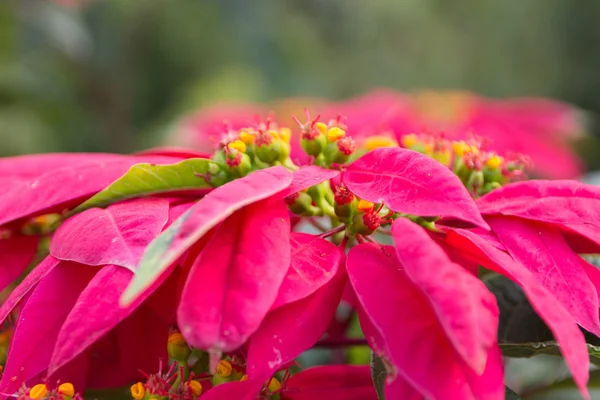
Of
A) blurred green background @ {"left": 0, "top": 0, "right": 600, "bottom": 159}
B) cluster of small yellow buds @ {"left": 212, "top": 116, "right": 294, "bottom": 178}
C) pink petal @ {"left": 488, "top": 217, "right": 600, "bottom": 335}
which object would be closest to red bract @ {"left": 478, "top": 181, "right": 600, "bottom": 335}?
pink petal @ {"left": 488, "top": 217, "right": 600, "bottom": 335}

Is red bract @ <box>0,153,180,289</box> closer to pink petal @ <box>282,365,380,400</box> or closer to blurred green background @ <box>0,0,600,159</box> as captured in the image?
pink petal @ <box>282,365,380,400</box>

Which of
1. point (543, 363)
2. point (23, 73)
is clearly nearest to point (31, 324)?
point (543, 363)

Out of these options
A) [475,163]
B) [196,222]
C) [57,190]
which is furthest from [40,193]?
[475,163]

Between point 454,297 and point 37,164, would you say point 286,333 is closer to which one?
point 454,297

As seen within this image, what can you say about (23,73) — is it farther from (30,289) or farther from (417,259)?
(417,259)

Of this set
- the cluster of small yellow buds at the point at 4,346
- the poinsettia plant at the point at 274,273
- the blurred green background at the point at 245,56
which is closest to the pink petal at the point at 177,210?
the poinsettia plant at the point at 274,273
